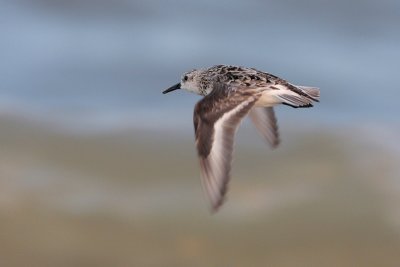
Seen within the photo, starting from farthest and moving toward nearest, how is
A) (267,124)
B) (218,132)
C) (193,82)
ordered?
(193,82) → (267,124) → (218,132)

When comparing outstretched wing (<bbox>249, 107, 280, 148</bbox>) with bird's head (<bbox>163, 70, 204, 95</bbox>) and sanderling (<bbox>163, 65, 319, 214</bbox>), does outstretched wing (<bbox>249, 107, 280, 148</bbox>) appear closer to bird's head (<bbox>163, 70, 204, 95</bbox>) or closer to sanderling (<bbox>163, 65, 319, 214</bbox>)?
sanderling (<bbox>163, 65, 319, 214</bbox>)

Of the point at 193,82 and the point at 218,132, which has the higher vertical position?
the point at 218,132

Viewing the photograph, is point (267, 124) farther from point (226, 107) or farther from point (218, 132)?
point (218, 132)

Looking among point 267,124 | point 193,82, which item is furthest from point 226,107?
point 193,82

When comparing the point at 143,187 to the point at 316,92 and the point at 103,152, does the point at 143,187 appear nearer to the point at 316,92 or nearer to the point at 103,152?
the point at 103,152

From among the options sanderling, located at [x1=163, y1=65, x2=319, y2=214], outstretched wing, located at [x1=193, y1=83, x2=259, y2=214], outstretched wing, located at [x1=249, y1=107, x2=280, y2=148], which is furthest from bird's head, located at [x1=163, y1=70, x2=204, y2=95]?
outstretched wing, located at [x1=193, y1=83, x2=259, y2=214]

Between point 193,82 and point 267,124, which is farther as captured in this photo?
point 193,82
